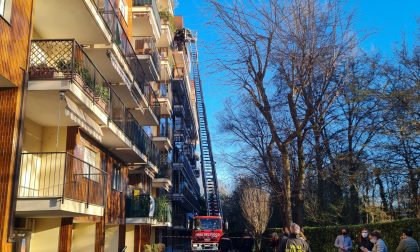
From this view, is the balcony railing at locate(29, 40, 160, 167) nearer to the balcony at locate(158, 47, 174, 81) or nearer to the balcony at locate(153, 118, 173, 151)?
the balcony at locate(153, 118, 173, 151)

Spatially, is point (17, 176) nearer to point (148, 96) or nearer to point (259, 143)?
point (148, 96)

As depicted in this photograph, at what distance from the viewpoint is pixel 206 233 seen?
33.2 meters

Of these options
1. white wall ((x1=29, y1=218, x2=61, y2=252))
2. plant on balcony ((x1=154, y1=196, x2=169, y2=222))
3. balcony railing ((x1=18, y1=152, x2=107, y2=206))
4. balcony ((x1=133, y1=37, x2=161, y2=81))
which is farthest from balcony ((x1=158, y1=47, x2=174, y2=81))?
white wall ((x1=29, y1=218, x2=61, y2=252))

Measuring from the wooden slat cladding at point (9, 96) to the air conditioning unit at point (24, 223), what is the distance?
314 cm

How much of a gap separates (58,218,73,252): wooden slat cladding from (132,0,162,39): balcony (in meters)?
14.9

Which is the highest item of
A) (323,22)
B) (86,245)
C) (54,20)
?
(323,22)

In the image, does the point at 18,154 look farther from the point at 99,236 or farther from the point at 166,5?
the point at 166,5

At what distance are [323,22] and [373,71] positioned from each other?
5.19 metres

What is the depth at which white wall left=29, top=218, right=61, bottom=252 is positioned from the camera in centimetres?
1405

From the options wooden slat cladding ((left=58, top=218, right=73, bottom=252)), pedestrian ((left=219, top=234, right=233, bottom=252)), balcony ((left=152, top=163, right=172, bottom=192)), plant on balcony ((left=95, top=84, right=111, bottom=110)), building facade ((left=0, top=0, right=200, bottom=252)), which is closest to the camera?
building facade ((left=0, top=0, right=200, bottom=252))

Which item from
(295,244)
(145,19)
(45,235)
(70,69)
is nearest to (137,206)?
(45,235)

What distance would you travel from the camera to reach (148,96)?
27047mm

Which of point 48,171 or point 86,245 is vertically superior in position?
point 48,171

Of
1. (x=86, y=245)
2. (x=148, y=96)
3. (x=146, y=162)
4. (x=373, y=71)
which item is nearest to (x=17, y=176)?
(x=86, y=245)
